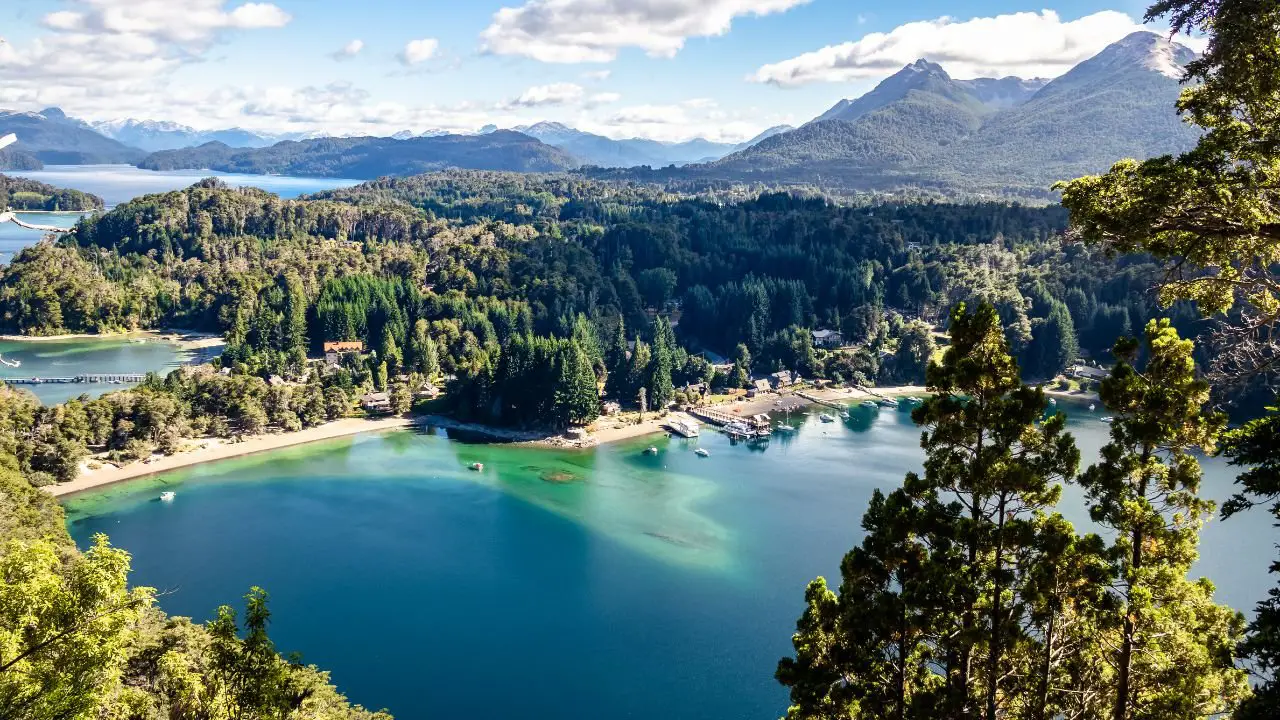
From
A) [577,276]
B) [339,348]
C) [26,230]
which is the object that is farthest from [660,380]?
[26,230]

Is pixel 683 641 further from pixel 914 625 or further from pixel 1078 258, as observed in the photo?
pixel 1078 258

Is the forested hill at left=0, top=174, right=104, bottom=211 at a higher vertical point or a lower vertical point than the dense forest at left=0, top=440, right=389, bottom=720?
higher

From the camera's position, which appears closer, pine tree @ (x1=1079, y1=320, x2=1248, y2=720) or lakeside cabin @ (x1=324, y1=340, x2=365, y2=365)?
pine tree @ (x1=1079, y1=320, x2=1248, y2=720)

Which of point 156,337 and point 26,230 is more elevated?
point 26,230

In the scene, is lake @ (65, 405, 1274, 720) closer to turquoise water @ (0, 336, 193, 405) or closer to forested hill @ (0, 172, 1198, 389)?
forested hill @ (0, 172, 1198, 389)

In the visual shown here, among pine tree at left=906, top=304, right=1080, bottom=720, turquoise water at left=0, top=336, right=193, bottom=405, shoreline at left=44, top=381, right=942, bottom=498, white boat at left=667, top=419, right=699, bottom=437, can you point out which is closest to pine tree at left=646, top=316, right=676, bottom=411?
shoreline at left=44, top=381, right=942, bottom=498

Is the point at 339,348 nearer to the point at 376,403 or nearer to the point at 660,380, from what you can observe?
the point at 376,403

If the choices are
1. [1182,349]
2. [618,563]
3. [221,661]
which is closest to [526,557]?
[618,563]

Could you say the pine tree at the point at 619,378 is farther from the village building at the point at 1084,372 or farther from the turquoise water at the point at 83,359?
the village building at the point at 1084,372
